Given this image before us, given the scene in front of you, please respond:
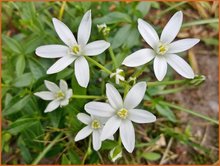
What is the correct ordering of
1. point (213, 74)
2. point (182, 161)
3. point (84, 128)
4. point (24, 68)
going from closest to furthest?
point (84, 128)
point (24, 68)
point (182, 161)
point (213, 74)

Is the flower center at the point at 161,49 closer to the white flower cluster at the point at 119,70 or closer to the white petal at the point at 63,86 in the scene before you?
the white flower cluster at the point at 119,70

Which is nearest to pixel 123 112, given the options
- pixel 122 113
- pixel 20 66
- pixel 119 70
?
pixel 122 113

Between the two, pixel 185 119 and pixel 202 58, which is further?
pixel 202 58

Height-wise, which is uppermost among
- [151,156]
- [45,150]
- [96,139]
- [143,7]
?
[143,7]

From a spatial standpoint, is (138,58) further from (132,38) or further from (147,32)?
(132,38)

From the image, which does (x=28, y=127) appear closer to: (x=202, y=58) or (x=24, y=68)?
(x=24, y=68)

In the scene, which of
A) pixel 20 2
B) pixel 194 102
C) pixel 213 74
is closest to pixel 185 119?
pixel 194 102
